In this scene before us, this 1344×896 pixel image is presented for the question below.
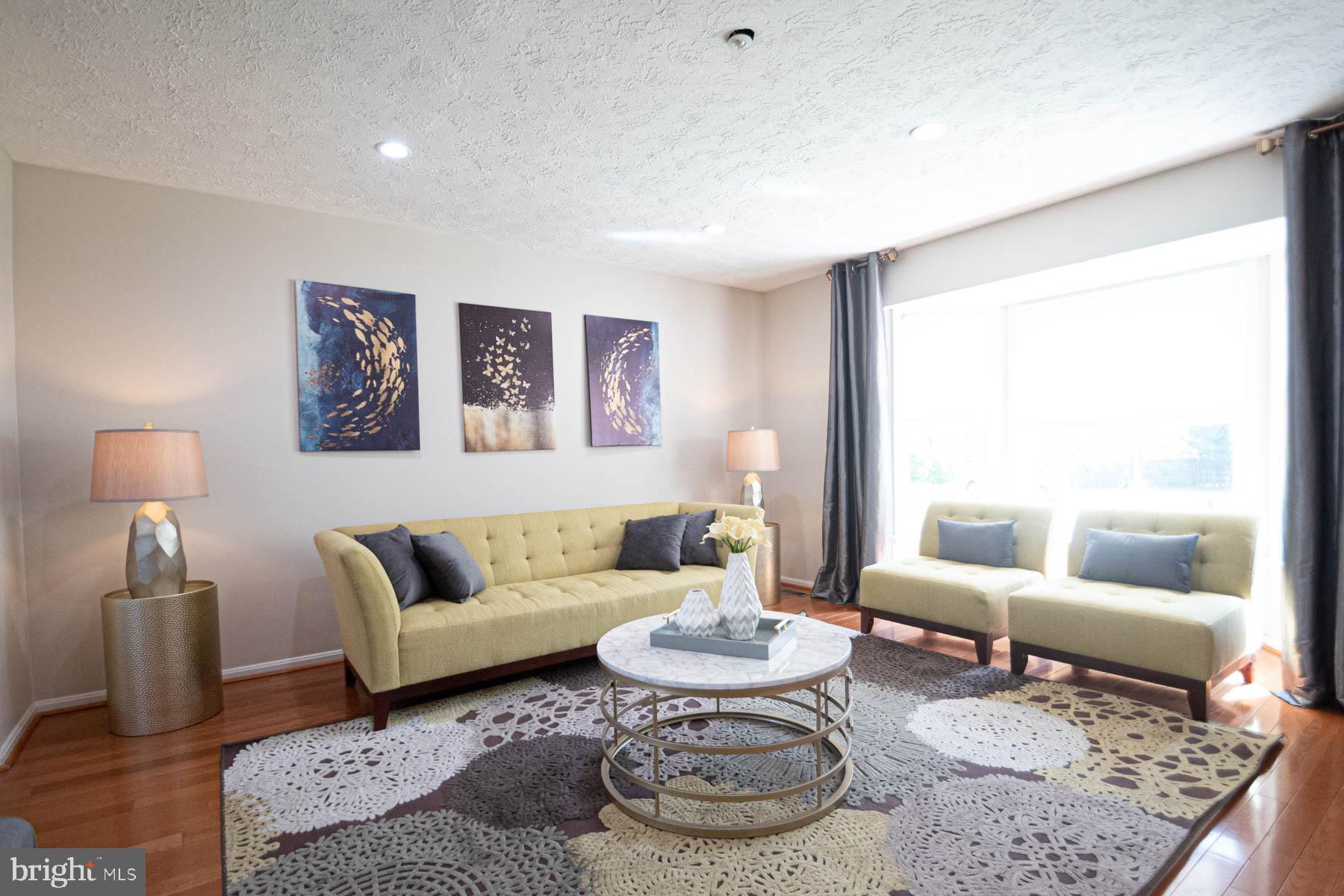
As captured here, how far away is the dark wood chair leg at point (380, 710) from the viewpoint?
2785 mm

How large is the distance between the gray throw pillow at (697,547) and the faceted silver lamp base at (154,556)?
260 centimetres

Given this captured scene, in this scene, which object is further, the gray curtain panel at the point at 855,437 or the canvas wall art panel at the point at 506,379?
the gray curtain panel at the point at 855,437

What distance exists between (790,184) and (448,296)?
219 cm

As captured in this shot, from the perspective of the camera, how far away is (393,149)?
2.93 meters

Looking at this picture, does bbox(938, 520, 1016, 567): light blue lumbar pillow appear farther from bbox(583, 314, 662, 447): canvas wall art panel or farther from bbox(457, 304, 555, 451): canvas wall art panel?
bbox(457, 304, 555, 451): canvas wall art panel

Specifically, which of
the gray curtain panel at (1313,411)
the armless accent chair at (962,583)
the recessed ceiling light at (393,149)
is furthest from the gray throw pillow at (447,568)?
the gray curtain panel at (1313,411)

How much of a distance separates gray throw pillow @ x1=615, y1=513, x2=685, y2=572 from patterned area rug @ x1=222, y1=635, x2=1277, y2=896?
1165mm

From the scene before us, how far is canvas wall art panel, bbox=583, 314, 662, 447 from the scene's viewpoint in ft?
15.7

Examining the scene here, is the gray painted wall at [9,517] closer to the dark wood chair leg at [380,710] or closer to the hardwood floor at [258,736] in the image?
the hardwood floor at [258,736]

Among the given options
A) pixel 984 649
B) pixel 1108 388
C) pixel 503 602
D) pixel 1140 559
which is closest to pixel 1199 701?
pixel 1140 559

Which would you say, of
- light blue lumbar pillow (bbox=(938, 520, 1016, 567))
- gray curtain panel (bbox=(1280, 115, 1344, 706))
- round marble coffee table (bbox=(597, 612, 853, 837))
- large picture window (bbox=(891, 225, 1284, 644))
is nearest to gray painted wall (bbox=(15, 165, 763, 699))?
round marble coffee table (bbox=(597, 612, 853, 837))

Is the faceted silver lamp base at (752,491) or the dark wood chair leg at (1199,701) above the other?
the faceted silver lamp base at (752,491)

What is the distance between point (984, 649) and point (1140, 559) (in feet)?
2.88

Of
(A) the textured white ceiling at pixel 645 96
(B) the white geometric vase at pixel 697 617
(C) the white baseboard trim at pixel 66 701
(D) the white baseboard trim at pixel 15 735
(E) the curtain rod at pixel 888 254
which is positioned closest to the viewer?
(A) the textured white ceiling at pixel 645 96
